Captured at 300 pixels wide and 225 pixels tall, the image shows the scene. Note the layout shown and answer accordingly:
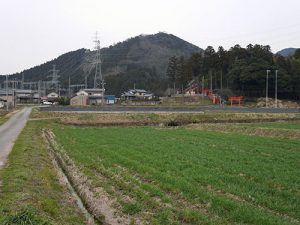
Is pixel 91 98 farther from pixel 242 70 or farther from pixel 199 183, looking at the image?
pixel 199 183

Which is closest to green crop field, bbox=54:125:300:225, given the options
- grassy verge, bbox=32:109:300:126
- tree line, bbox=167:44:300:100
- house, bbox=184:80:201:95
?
grassy verge, bbox=32:109:300:126

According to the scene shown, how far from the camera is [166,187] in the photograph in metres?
11.8

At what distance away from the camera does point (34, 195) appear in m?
10.9

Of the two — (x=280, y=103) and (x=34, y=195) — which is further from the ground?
(x=280, y=103)

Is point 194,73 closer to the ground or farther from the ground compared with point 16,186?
farther from the ground

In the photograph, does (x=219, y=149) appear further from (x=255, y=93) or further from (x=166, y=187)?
(x=255, y=93)

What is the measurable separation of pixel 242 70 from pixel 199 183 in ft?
269

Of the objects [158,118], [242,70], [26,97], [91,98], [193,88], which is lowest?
[158,118]

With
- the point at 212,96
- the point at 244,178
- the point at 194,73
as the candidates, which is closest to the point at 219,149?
the point at 244,178

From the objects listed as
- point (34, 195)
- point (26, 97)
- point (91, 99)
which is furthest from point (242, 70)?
point (26, 97)

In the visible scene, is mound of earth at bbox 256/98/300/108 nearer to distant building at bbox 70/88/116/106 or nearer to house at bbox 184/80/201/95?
house at bbox 184/80/201/95

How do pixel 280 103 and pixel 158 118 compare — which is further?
pixel 280 103

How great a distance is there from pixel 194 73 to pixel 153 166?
343ft

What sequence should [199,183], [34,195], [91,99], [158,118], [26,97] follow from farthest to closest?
1. [26,97]
2. [91,99]
3. [158,118]
4. [199,183]
5. [34,195]
